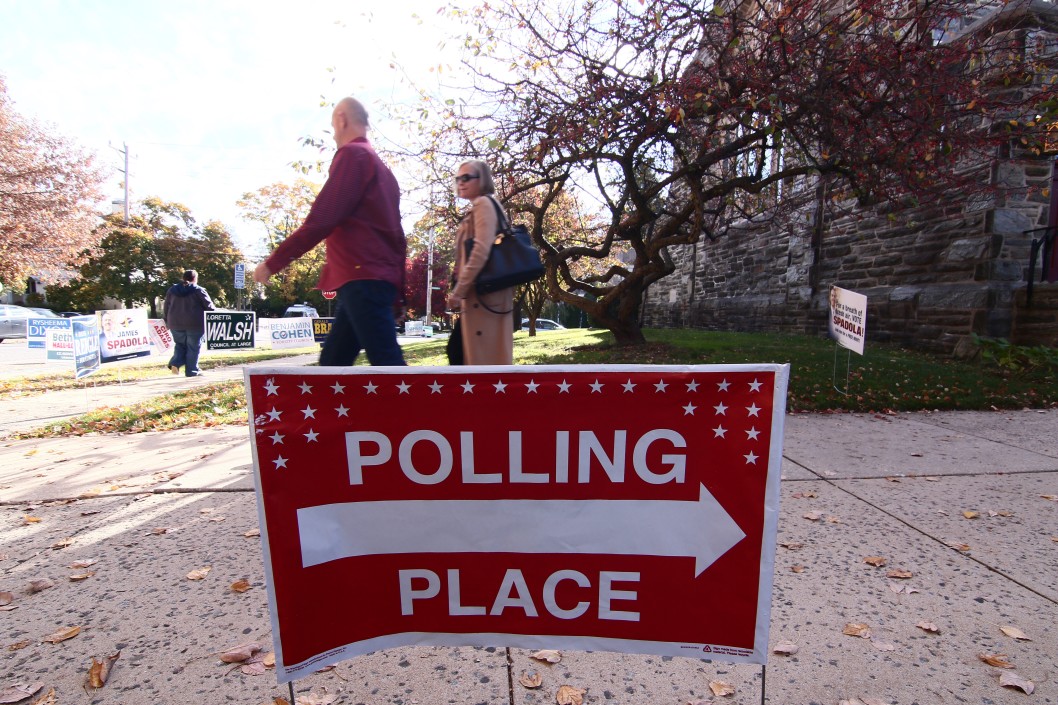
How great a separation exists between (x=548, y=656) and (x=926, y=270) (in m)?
11.4

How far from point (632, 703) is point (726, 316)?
17350 mm

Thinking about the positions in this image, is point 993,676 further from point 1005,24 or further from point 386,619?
point 1005,24

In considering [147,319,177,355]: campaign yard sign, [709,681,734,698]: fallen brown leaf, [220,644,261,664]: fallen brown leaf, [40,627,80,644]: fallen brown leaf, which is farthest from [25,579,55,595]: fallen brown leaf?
[147,319,177,355]: campaign yard sign

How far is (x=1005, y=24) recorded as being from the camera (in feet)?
26.7

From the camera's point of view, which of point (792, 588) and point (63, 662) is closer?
point (63, 662)

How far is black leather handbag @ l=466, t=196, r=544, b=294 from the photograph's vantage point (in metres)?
3.29

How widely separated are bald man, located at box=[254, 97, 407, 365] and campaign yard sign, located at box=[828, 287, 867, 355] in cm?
488

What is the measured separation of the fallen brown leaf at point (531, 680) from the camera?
1784mm

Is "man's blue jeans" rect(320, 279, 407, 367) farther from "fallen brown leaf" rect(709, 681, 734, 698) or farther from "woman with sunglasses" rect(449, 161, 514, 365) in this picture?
"fallen brown leaf" rect(709, 681, 734, 698)

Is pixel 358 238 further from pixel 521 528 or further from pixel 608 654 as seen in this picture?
pixel 608 654

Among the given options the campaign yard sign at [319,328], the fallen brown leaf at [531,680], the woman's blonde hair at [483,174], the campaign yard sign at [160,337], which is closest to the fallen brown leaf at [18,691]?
the fallen brown leaf at [531,680]

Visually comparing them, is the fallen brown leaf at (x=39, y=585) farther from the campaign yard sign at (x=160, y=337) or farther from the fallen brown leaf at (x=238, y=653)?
the campaign yard sign at (x=160, y=337)

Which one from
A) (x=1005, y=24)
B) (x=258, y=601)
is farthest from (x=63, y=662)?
(x=1005, y=24)

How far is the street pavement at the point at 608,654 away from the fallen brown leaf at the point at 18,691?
0.9 inches
